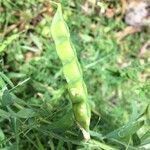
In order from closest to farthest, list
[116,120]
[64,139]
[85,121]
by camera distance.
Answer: [85,121]
[64,139]
[116,120]

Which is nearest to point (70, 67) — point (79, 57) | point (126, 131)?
point (126, 131)

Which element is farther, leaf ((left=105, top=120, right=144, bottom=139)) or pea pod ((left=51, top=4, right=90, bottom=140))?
leaf ((left=105, top=120, right=144, bottom=139))

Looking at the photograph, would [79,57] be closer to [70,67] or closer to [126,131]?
[126,131]

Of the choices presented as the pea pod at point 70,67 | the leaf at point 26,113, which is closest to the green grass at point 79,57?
the leaf at point 26,113

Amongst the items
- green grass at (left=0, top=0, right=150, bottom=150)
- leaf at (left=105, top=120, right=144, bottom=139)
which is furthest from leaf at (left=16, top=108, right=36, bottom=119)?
green grass at (left=0, top=0, right=150, bottom=150)

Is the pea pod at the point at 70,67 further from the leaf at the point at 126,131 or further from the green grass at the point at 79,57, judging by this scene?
the green grass at the point at 79,57

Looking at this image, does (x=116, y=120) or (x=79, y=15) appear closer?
(x=116, y=120)

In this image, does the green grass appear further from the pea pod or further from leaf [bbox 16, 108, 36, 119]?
the pea pod

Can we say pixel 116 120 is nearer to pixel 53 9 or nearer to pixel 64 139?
pixel 53 9

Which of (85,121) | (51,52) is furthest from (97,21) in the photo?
(85,121)

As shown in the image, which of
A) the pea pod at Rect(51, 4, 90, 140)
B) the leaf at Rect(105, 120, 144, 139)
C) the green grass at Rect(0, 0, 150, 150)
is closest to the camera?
the pea pod at Rect(51, 4, 90, 140)

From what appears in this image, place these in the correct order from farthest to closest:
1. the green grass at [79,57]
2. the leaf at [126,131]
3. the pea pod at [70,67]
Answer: the green grass at [79,57] → the leaf at [126,131] → the pea pod at [70,67]
